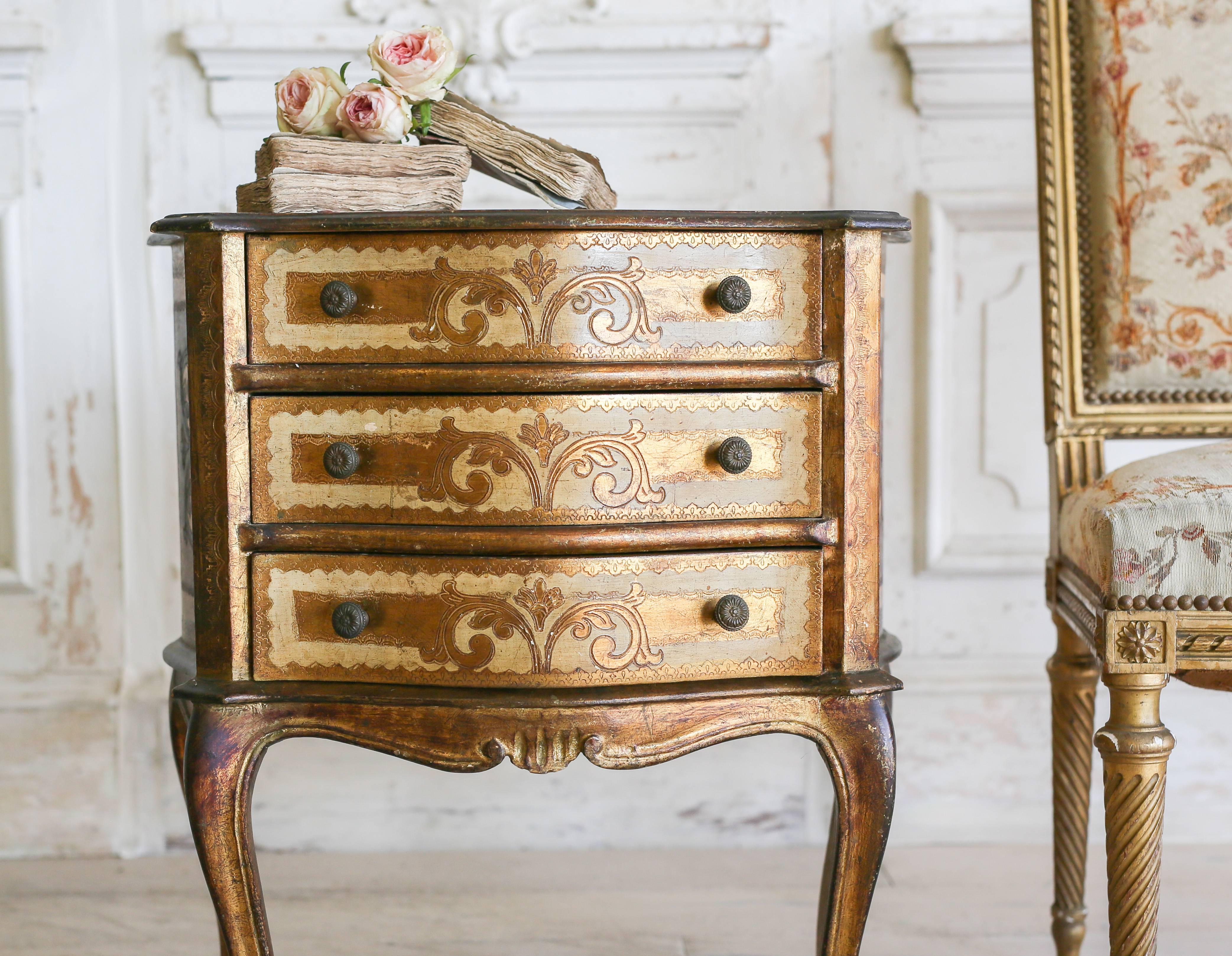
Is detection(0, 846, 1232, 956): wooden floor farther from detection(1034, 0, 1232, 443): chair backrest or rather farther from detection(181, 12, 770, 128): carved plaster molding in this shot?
detection(181, 12, 770, 128): carved plaster molding

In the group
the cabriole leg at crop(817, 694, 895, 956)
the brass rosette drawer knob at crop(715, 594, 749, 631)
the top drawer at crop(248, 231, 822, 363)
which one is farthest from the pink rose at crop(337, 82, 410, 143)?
the cabriole leg at crop(817, 694, 895, 956)

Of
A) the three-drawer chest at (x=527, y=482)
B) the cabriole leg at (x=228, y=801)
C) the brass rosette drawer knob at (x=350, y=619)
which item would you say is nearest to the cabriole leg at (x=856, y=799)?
the three-drawer chest at (x=527, y=482)

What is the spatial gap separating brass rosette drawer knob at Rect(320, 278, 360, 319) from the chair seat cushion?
2.51 ft

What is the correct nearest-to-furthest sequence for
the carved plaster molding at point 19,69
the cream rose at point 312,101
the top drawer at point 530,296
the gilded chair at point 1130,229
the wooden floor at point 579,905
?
the top drawer at point 530,296, the cream rose at point 312,101, the gilded chair at point 1130,229, the wooden floor at point 579,905, the carved plaster molding at point 19,69

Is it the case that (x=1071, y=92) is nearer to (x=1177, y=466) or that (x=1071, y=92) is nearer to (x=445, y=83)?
(x=1177, y=466)

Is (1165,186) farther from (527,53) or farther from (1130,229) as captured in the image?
(527,53)

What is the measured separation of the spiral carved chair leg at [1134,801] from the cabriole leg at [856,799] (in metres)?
0.21

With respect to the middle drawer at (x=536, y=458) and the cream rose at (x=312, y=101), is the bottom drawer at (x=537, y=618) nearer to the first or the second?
the middle drawer at (x=536, y=458)

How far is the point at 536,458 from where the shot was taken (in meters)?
1.09

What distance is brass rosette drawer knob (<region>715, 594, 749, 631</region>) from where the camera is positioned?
1.11 metres

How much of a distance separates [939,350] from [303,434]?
1.10 meters

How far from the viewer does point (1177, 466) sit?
122cm

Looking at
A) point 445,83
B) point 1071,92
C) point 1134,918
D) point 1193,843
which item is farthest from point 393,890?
point 1071,92

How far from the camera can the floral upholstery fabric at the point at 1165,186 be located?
138 cm
